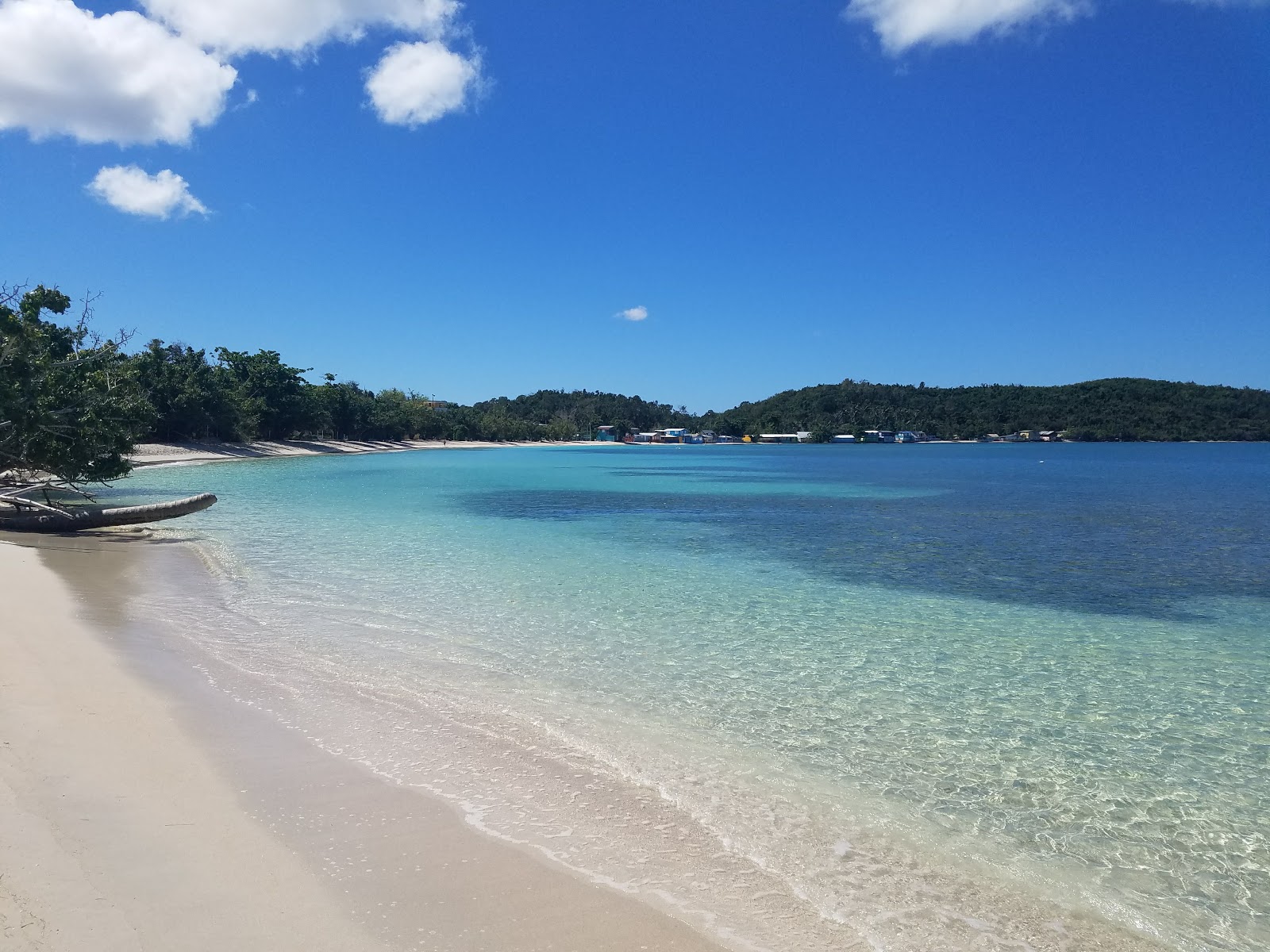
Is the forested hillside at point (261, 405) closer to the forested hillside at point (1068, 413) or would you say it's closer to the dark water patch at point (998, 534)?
the dark water patch at point (998, 534)

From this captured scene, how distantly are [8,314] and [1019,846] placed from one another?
18211 millimetres

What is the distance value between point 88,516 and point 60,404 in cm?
279

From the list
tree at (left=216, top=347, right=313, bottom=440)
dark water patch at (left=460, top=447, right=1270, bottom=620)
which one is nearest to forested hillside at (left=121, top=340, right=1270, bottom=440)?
tree at (left=216, top=347, right=313, bottom=440)

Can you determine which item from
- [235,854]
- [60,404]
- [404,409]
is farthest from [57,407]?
[404,409]

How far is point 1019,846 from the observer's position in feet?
15.4

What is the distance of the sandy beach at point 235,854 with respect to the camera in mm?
3363

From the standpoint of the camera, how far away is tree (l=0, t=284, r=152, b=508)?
15031 millimetres

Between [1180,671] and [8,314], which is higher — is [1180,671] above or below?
below

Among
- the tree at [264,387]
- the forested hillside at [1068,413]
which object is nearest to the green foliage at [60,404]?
the tree at [264,387]

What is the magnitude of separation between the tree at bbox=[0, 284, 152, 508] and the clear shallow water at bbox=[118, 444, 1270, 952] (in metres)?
3.78

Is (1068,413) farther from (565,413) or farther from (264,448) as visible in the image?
(264,448)

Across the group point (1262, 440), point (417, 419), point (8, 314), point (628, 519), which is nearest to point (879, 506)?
point (628, 519)

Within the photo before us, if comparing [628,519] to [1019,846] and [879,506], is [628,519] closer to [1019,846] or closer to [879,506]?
[879,506]

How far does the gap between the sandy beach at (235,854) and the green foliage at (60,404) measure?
11540 mm
